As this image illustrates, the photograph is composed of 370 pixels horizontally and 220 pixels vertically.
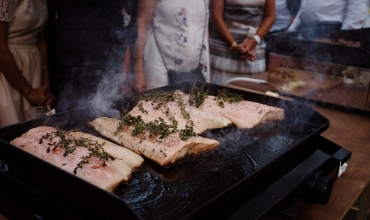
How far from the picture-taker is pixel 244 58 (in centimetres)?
476

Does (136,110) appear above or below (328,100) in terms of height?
above

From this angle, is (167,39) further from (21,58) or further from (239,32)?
(21,58)

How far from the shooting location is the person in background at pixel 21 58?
311cm

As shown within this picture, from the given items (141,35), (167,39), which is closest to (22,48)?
(141,35)

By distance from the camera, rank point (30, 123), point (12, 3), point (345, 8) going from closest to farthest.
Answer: point (30, 123) < point (12, 3) < point (345, 8)

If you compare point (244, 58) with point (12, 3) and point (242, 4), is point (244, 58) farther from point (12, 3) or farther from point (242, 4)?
point (12, 3)

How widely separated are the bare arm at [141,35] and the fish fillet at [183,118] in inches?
52.3

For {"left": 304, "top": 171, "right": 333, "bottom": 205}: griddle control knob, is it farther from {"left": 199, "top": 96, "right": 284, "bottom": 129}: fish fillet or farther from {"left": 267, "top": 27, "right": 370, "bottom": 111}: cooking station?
{"left": 267, "top": 27, "right": 370, "bottom": 111}: cooking station

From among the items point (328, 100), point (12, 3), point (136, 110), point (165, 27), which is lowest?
point (328, 100)

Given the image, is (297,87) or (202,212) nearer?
(202,212)

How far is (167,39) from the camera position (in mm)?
3832

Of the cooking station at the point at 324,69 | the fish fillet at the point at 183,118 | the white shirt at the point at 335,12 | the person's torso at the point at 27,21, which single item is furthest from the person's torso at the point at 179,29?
the white shirt at the point at 335,12

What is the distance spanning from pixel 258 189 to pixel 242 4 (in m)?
3.41

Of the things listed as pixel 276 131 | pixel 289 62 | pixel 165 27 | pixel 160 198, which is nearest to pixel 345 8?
pixel 289 62
